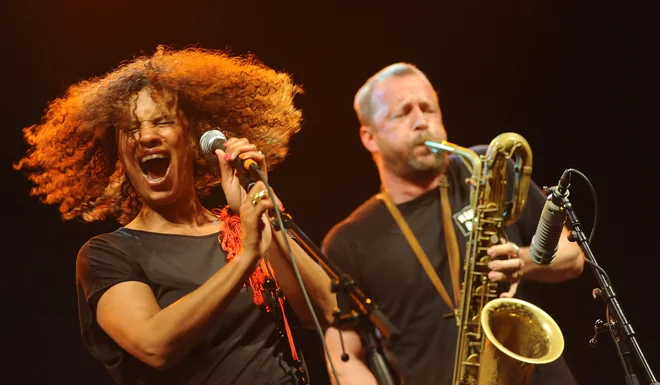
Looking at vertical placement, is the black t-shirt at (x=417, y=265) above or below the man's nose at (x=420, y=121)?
below

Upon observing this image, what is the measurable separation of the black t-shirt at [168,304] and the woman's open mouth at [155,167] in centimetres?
19

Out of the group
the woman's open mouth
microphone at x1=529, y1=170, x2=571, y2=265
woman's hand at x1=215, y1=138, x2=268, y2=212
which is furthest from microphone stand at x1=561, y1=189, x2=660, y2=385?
the woman's open mouth

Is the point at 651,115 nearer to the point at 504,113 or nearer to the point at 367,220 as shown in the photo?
the point at 504,113

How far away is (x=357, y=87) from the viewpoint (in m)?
3.62

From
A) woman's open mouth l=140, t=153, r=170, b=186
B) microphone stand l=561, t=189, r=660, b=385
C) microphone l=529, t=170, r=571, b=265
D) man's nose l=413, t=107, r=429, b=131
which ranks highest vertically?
woman's open mouth l=140, t=153, r=170, b=186

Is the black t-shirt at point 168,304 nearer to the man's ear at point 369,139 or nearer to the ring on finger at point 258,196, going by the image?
the ring on finger at point 258,196

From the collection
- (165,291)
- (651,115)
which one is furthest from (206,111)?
(651,115)

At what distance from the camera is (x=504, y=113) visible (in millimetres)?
3787

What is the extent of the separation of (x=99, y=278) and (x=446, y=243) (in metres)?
1.29

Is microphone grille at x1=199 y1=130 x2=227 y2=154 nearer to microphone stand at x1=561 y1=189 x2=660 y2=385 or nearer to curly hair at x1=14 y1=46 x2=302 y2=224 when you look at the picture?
curly hair at x1=14 y1=46 x2=302 y2=224

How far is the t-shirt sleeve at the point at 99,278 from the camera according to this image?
2.10 metres

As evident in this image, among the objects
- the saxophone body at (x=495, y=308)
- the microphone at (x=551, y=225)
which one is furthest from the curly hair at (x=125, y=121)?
the microphone at (x=551, y=225)

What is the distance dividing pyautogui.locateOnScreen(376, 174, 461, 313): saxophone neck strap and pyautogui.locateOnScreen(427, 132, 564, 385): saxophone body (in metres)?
0.06

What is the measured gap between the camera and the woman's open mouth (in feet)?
7.61
